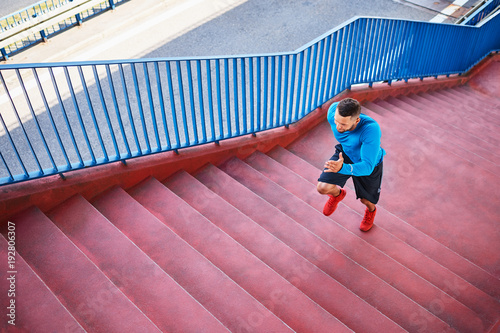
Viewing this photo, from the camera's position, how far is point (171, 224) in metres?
3.69

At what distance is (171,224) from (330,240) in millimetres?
1523

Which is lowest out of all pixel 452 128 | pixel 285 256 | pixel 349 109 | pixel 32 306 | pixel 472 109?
pixel 472 109

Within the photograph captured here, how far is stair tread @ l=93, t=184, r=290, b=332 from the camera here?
2852 mm

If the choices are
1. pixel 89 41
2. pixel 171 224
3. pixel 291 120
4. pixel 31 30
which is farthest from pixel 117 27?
pixel 171 224

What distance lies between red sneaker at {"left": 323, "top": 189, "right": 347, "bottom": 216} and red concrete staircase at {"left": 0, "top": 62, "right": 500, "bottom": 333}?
4.2 inches

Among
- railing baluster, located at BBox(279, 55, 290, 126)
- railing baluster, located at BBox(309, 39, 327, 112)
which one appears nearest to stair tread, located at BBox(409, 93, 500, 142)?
railing baluster, located at BBox(309, 39, 327, 112)

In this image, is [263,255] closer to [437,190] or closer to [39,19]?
[437,190]

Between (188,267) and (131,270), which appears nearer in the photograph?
(131,270)

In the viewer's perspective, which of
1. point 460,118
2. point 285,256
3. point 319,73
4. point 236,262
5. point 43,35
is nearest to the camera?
point 236,262

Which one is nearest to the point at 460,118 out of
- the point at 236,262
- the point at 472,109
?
the point at 472,109

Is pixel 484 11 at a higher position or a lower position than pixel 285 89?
lower

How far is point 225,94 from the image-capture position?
5.57m

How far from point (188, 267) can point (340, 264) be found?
1.36m

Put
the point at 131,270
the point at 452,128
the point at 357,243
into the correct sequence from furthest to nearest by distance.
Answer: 1. the point at 452,128
2. the point at 357,243
3. the point at 131,270
